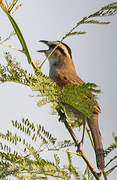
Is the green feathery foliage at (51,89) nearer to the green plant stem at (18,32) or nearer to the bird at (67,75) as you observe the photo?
the green plant stem at (18,32)

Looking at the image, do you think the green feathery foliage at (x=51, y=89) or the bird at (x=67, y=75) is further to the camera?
the bird at (x=67, y=75)

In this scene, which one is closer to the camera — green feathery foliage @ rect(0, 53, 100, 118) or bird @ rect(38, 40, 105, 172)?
green feathery foliage @ rect(0, 53, 100, 118)

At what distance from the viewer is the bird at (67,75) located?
339 cm

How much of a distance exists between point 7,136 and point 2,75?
39cm

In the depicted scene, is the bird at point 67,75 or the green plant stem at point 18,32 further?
the bird at point 67,75

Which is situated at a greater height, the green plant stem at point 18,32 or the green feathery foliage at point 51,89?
the green plant stem at point 18,32

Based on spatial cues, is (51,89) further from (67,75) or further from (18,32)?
(67,75)

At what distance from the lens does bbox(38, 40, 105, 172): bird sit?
11.1 feet

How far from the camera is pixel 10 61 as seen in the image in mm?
2064

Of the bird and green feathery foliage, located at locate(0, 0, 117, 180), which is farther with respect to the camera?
the bird

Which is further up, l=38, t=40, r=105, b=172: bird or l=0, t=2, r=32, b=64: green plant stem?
l=0, t=2, r=32, b=64: green plant stem

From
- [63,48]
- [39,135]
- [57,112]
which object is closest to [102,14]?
[57,112]

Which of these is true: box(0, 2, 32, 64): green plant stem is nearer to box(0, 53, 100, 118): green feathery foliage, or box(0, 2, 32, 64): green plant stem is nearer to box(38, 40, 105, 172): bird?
box(0, 53, 100, 118): green feathery foliage

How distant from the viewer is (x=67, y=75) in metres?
4.32
